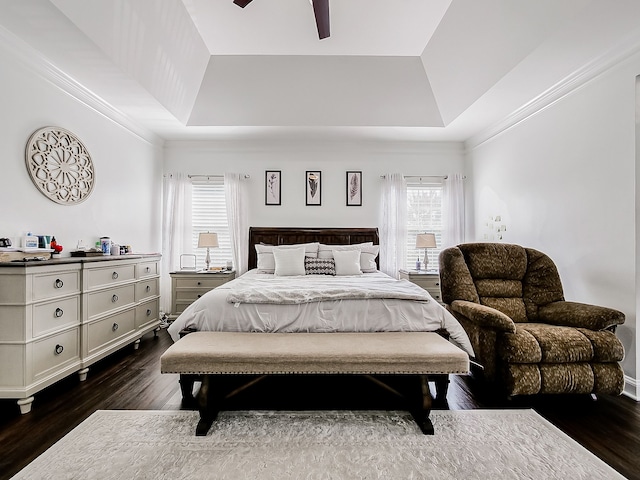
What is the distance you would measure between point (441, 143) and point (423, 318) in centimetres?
353

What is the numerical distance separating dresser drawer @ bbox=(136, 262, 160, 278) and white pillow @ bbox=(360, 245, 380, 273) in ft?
8.79

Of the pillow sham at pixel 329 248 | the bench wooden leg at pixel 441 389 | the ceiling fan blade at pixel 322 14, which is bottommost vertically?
the bench wooden leg at pixel 441 389

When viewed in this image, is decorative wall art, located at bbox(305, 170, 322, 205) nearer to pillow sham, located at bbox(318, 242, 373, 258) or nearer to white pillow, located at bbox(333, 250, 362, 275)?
pillow sham, located at bbox(318, 242, 373, 258)

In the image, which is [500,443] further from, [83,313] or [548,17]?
[83,313]

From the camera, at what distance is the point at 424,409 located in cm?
201

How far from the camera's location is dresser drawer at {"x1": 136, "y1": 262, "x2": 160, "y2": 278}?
3579 millimetres

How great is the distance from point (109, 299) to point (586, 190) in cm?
461

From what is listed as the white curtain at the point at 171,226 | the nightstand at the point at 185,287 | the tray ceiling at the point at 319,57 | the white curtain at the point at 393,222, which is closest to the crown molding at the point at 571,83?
the tray ceiling at the point at 319,57

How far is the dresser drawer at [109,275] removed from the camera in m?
2.81

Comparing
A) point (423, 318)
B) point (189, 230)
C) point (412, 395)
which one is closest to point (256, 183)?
point (189, 230)

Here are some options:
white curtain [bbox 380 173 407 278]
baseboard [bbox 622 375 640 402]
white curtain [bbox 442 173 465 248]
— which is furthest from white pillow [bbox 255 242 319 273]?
baseboard [bbox 622 375 640 402]

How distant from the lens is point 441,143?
16.6 feet

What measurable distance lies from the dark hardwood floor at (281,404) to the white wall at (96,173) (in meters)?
1.36

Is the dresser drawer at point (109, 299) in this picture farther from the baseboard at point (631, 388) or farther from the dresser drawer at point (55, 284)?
the baseboard at point (631, 388)
